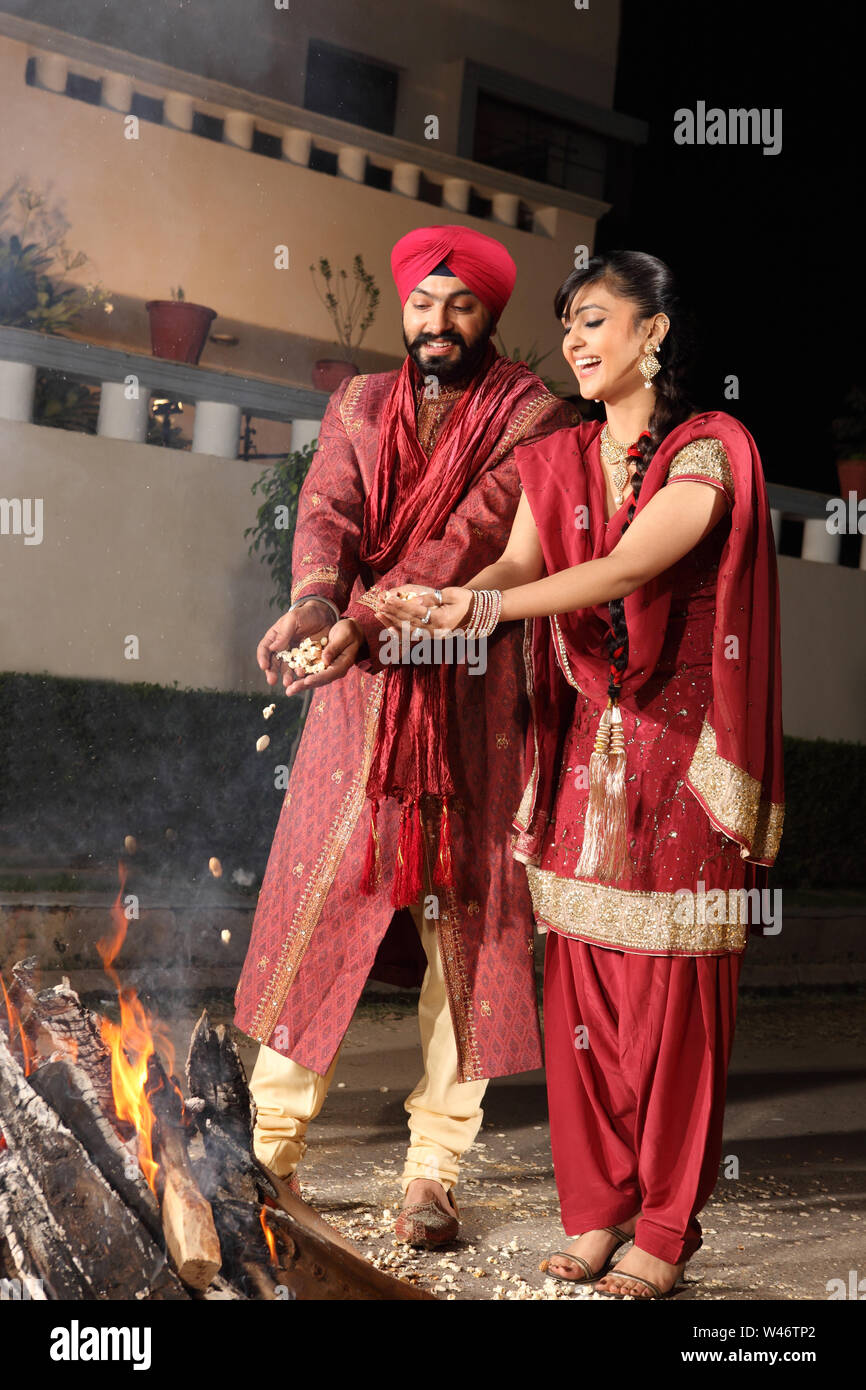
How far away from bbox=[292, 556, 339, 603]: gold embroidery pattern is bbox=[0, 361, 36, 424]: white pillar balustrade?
3463 mm

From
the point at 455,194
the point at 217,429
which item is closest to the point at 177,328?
the point at 217,429

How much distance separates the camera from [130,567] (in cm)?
606

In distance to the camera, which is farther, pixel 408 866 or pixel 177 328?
pixel 177 328

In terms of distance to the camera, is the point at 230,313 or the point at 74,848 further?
the point at 230,313

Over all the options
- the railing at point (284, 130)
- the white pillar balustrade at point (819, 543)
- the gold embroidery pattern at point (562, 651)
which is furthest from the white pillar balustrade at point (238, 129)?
the gold embroidery pattern at point (562, 651)

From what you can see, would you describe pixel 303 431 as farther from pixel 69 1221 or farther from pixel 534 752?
pixel 69 1221

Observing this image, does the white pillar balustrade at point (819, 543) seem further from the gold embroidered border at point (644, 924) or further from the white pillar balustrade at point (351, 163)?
the gold embroidered border at point (644, 924)

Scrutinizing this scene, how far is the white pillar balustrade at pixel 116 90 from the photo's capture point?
5.87 meters

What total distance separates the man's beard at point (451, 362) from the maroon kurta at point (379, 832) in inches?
2.5

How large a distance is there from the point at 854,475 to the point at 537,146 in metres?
3.02
